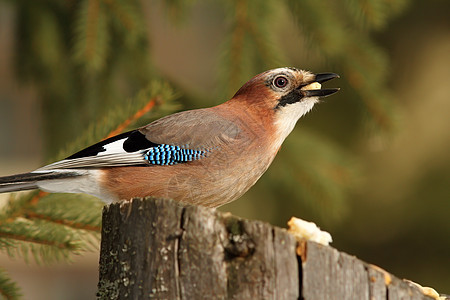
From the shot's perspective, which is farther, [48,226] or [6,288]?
[48,226]

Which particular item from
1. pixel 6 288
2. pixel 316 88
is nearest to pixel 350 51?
pixel 316 88

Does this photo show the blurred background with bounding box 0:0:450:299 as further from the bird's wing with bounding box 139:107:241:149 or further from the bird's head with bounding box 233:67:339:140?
the bird's head with bounding box 233:67:339:140

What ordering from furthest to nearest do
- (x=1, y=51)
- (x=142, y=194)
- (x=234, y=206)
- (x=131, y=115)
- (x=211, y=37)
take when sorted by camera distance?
(x=211, y=37) → (x=1, y=51) → (x=234, y=206) → (x=131, y=115) → (x=142, y=194)

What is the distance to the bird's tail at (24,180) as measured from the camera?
3.22m

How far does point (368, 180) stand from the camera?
835 cm

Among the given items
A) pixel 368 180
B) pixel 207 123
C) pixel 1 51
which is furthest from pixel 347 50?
pixel 1 51

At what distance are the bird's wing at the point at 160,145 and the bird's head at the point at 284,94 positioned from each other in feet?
1.20

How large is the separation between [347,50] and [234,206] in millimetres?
3325

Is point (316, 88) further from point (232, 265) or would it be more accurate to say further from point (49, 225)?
point (232, 265)

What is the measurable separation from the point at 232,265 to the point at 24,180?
1.46m

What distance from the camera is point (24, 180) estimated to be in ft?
10.7

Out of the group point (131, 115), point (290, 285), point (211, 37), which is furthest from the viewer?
point (211, 37)

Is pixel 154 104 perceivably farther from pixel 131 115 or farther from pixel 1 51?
pixel 1 51

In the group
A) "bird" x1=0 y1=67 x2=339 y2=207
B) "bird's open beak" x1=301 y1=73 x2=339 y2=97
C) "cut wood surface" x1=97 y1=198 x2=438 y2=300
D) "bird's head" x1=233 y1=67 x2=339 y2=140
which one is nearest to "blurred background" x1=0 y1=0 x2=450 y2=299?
"bird" x1=0 y1=67 x2=339 y2=207
